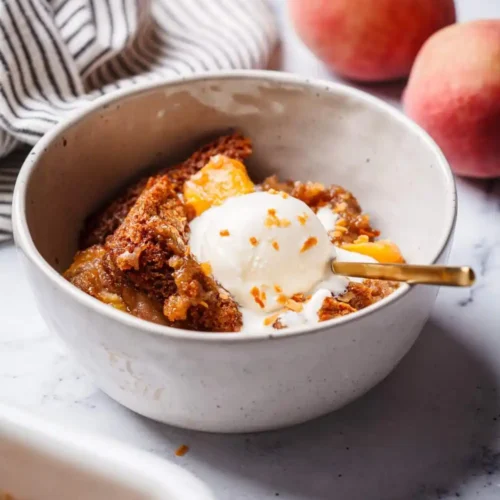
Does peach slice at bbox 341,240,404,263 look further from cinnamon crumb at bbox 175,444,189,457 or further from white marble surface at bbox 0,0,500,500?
cinnamon crumb at bbox 175,444,189,457

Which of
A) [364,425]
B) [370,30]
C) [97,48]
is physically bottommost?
[364,425]

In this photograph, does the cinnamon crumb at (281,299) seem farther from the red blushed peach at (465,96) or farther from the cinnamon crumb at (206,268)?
the red blushed peach at (465,96)

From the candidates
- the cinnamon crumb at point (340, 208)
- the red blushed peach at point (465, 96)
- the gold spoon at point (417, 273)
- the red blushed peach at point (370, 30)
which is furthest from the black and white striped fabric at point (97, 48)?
the gold spoon at point (417, 273)

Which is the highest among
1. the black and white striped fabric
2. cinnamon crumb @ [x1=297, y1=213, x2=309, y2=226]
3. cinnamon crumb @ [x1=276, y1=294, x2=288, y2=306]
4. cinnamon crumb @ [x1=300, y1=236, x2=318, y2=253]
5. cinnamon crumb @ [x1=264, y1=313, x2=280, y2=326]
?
the black and white striped fabric

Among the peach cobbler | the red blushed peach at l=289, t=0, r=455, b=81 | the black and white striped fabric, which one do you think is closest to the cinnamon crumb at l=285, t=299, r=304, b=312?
the peach cobbler

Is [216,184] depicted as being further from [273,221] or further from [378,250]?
[378,250]

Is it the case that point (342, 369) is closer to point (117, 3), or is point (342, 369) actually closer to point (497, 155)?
point (497, 155)

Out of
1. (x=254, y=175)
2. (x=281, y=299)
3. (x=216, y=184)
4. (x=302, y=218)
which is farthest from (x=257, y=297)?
(x=254, y=175)
